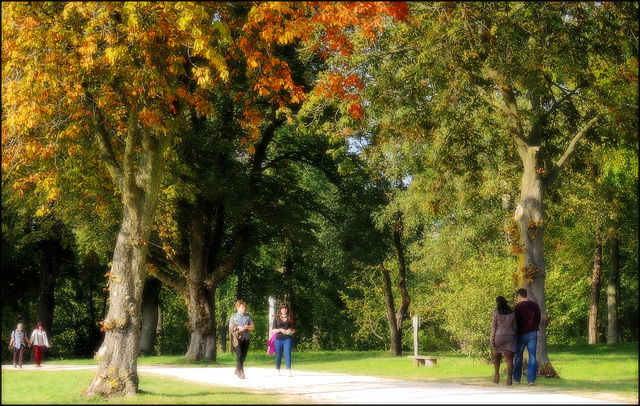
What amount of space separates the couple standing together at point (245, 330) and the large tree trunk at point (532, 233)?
5.98m

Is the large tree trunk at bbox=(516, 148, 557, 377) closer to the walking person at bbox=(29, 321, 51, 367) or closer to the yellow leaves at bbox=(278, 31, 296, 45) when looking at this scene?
the yellow leaves at bbox=(278, 31, 296, 45)

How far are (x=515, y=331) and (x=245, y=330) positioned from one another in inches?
254

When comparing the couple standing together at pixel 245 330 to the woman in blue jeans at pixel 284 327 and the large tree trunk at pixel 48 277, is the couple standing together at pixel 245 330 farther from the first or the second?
the large tree trunk at pixel 48 277

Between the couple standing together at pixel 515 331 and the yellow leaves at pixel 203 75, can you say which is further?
the couple standing together at pixel 515 331

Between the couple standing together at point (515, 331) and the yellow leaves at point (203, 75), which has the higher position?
the yellow leaves at point (203, 75)

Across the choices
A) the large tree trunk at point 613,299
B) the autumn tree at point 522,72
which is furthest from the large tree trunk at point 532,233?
the large tree trunk at point 613,299

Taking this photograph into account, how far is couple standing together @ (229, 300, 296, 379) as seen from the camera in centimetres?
1830

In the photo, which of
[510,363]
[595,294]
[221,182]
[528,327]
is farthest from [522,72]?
[595,294]

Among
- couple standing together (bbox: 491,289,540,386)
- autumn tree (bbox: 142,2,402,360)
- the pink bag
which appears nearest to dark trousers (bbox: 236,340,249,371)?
the pink bag

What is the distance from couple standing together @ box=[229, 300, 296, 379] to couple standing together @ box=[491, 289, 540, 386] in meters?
5.15

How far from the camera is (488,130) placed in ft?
67.5

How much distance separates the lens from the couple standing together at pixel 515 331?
1512 centimetres

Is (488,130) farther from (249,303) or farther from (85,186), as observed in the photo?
(249,303)

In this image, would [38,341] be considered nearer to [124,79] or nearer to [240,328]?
[240,328]
